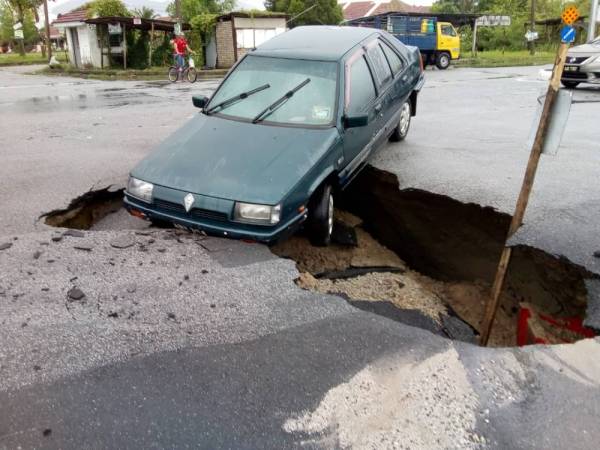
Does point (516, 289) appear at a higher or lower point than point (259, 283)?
lower

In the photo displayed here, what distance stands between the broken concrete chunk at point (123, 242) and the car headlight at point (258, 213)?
0.95 metres

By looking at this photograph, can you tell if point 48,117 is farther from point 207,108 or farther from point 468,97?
point 468,97

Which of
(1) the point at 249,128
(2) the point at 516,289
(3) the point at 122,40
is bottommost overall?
(2) the point at 516,289

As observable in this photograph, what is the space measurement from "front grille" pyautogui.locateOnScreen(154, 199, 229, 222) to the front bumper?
2 centimetres

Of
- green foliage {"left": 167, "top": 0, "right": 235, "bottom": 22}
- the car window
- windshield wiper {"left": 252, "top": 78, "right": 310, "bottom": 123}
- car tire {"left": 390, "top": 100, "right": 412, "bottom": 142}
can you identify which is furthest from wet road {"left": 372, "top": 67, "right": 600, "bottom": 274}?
green foliage {"left": 167, "top": 0, "right": 235, "bottom": 22}

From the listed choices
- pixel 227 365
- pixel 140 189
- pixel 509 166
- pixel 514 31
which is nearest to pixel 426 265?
pixel 509 166

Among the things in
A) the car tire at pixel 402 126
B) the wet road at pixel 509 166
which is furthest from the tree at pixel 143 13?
the car tire at pixel 402 126

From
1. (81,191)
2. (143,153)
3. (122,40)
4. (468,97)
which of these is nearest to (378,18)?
(122,40)

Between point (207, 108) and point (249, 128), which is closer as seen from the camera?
point (249, 128)

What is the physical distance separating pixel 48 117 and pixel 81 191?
6005 mm

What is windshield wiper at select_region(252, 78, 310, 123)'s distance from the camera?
4988 mm

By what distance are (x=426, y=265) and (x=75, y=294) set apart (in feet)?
12.4

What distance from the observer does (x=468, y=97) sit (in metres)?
13.6

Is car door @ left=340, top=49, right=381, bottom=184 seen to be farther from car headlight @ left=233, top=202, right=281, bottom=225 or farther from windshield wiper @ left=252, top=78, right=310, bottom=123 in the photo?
car headlight @ left=233, top=202, right=281, bottom=225
